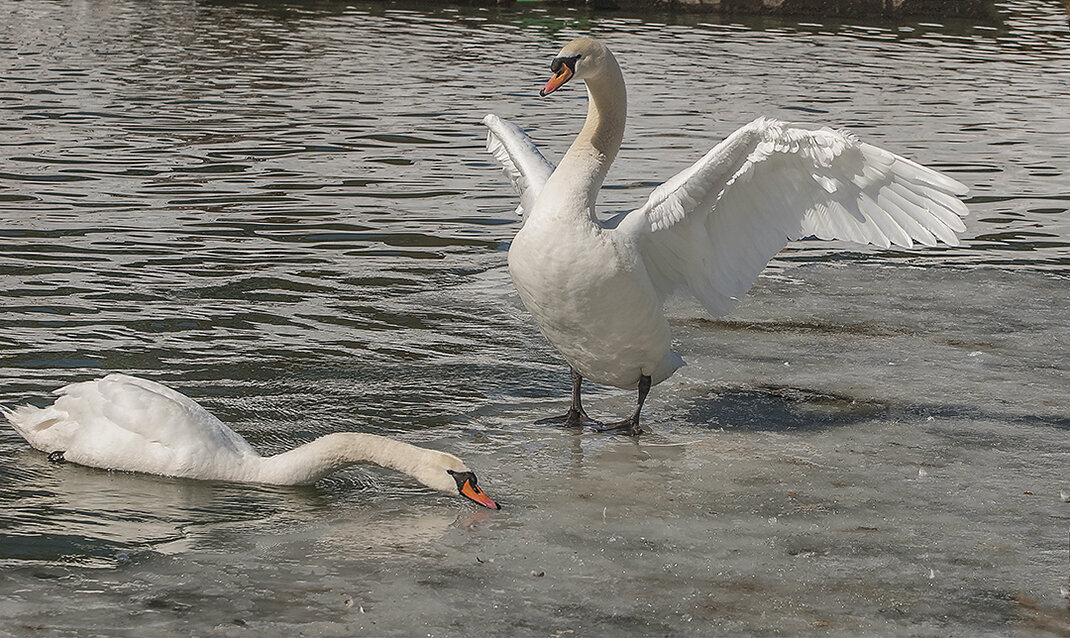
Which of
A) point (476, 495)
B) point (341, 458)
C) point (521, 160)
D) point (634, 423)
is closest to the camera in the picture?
point (476, 495)

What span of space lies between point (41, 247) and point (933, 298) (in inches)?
250

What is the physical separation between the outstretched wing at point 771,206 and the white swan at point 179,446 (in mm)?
1652

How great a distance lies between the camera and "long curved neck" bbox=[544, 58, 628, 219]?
6.40 meters

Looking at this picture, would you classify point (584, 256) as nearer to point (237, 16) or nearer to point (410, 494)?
point (410, 494)

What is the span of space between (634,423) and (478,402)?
84 cm

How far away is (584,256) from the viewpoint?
6254mm

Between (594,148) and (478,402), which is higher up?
(594,148)

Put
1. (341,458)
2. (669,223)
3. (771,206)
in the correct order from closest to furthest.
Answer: (341,458)
(669,223)
(771,206)

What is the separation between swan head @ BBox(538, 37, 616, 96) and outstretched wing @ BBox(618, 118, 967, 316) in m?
0.65

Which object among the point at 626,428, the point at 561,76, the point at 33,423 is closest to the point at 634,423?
the point at 626,428

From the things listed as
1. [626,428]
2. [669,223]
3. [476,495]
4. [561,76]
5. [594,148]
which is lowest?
[626,428]

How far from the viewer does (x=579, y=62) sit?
259 inches

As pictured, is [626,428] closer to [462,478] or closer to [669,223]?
[669,223]

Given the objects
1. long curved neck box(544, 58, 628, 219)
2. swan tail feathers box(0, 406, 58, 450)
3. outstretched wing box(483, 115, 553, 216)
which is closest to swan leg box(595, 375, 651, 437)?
long curved neck box(544, 58, 628, 219)
